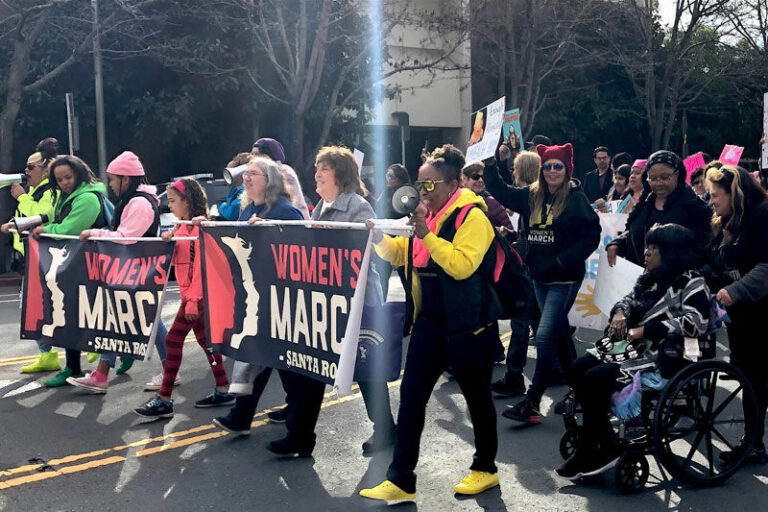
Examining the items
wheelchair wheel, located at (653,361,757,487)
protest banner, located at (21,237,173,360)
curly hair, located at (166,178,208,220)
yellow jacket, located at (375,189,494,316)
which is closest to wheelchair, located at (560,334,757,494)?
wheelchair wheel, located at (653,361,757,487)

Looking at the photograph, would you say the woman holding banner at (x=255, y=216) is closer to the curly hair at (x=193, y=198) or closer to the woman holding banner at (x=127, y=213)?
the curly hair at (x=193, y=198)

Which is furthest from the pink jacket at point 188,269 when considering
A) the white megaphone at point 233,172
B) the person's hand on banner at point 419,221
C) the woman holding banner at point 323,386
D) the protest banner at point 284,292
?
the person's hand on banner at point 419,221

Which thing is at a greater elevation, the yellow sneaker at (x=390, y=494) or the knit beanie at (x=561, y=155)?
the knit beanie at (x=561, y=155)

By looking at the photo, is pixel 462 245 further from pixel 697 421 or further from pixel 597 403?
pixel 697 421

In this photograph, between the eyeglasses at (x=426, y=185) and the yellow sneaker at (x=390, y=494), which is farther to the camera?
the yellow sneaker at (x=390, y=494)

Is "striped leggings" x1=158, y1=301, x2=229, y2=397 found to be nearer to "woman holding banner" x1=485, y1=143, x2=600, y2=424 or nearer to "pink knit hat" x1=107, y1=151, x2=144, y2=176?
"pink knit hat" x1=107, y1=151, x2=144, y2=176

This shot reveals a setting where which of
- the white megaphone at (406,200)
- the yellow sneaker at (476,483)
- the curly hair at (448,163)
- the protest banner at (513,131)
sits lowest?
the yellow sneaker at (476,483)

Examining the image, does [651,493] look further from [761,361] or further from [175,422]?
[175,422]

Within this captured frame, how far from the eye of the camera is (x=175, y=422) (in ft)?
21.2

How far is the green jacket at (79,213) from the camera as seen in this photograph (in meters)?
7.32

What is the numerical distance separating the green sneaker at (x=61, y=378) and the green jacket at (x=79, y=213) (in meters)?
1.19

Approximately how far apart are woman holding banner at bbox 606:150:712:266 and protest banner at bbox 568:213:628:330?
3.35 feet

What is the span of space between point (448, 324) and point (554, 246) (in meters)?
2.02

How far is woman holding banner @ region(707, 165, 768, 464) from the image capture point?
519cm
